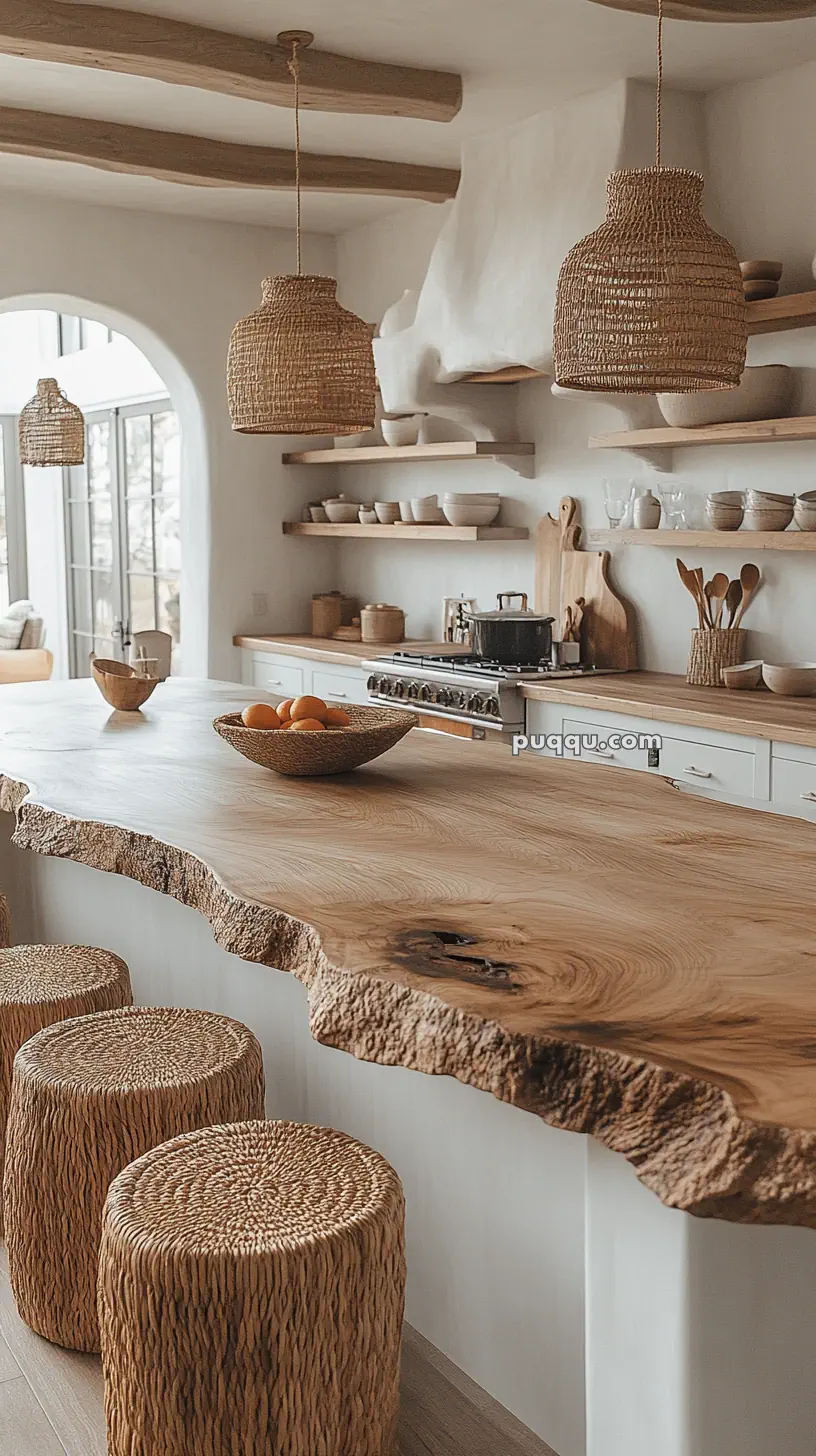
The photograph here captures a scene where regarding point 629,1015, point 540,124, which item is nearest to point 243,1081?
point 629,1015

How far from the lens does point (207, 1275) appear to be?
1.53 meters

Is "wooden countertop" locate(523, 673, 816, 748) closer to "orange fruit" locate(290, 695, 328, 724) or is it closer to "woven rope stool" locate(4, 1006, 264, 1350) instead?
"orange fruit" locate(290, 695, 328, 724)

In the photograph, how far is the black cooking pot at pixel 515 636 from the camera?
16.5ft

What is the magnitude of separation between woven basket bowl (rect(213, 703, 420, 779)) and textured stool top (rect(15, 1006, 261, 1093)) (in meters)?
0.57

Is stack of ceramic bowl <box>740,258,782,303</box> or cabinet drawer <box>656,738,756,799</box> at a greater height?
stack of ceramic bowl <box>740,258,782,303</box>

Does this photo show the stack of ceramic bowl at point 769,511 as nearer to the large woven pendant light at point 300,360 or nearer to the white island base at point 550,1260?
the large woven pendant light at point 300,360

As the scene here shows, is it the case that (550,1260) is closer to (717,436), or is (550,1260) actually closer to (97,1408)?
(97,1408)

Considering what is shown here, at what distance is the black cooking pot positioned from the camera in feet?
16.5

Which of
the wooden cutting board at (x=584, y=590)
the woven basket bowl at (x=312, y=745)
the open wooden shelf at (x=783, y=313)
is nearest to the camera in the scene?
the woven basket bowl at (x=312, y=745)

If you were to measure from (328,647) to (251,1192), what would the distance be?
4.45 meters

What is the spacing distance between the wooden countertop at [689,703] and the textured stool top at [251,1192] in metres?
2.29

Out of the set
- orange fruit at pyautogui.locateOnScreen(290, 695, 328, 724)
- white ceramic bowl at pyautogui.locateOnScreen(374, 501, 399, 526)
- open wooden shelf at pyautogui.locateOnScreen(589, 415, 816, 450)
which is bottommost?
orange fruit at pyautogui.locateOnScreen(290, 695, 328, 724)

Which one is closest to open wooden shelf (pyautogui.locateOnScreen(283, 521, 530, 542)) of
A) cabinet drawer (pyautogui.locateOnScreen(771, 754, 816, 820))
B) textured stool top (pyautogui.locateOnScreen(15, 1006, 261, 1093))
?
cabinet drawer (pyautogui.locateOnScreen(771, 754, 816, 820))

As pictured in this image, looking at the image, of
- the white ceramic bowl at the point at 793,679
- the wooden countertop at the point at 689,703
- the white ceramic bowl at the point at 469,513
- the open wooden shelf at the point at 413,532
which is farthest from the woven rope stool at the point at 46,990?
the white ceramic bowl at the point at 469,513
